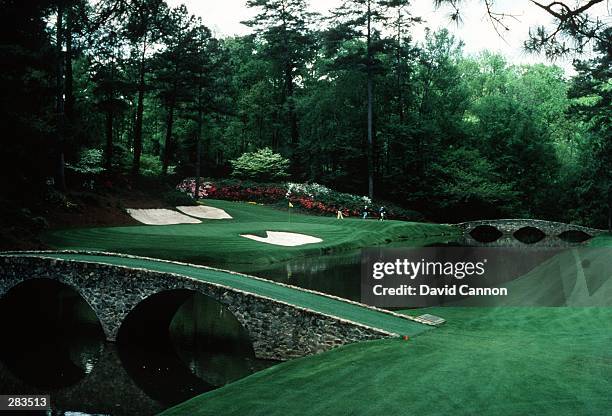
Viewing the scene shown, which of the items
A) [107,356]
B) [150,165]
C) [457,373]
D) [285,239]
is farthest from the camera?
[150,165]

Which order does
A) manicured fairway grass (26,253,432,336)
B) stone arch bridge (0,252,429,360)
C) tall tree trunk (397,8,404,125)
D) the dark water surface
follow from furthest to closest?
1. tall tree trunk (397,8,404,125)
2. manicured fairway grass (26,253,432,336)
3. stone arch bridge (0,252,429,360)
4. the dark water surface

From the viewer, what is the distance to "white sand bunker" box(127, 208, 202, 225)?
30.5 meters

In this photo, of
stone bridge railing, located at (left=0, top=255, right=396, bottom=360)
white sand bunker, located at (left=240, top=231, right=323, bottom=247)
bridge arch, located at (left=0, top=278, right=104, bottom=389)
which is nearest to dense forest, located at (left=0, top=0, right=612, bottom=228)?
white sand bunker, located at (left=240, top=231, right=323, bottom=247)

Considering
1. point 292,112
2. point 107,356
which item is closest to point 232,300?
point 107,356

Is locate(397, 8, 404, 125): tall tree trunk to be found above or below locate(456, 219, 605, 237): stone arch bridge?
above

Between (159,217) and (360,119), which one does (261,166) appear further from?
(159,217)

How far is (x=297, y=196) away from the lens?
45.4 metres

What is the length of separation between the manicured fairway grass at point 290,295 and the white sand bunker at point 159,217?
13.6 m

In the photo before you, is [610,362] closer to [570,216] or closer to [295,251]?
[295,251]

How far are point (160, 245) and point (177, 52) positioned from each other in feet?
64.6

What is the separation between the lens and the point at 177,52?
38500 mm

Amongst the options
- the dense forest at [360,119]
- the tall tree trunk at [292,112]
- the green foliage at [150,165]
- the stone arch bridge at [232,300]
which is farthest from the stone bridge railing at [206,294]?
the tall tree trunk at [292,112]

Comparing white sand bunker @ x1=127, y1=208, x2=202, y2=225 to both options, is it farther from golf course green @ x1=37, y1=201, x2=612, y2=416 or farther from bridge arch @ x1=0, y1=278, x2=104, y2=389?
golf course green @ x1=37, y1=201, x2=612, y2=416

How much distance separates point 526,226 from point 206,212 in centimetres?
2784
